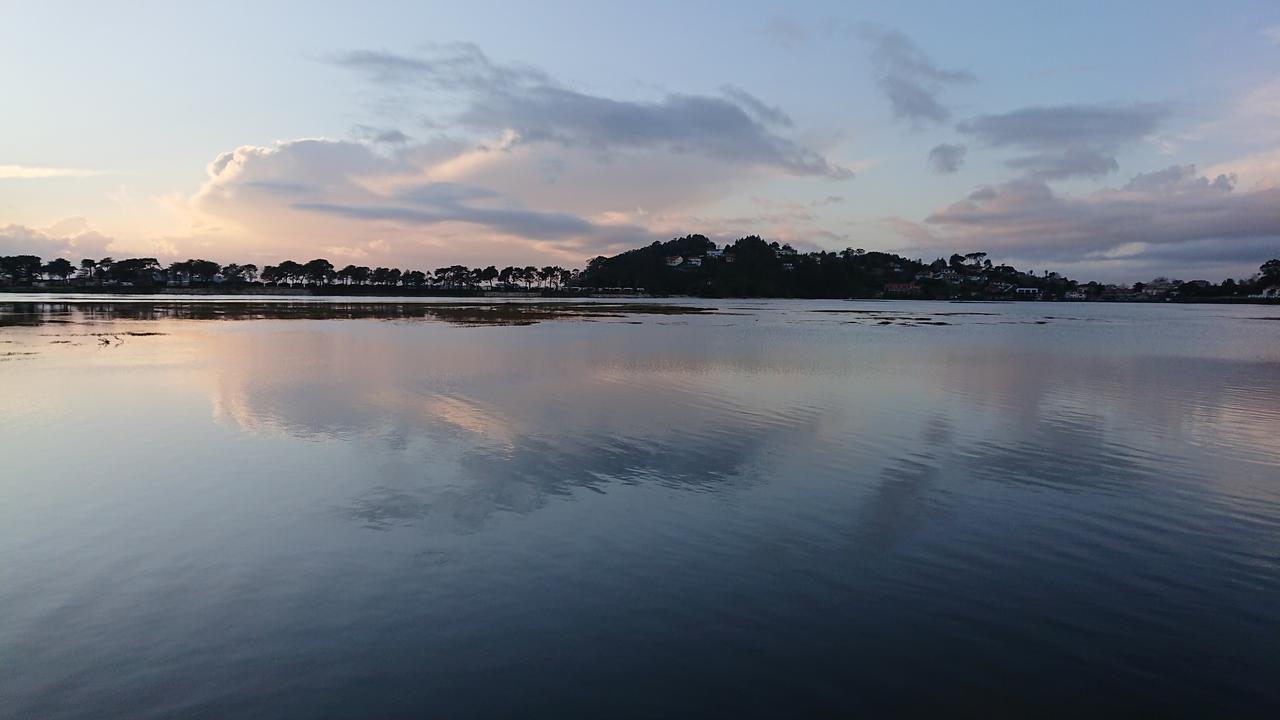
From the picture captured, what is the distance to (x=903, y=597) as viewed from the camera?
8023 millimetres

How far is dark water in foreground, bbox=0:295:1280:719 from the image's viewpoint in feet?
20.7

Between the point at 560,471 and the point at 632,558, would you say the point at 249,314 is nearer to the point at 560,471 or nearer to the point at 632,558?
the point at 560,471

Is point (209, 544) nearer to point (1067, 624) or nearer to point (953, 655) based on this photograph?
point (953, 655)

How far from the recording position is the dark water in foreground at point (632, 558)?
20.7ft

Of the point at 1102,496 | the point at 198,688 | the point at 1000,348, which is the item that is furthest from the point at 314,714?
the point at 1000,348

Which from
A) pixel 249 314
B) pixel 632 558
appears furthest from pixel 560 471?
pixel 249 314

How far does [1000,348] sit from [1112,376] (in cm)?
1450

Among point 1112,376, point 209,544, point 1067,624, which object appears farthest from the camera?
point 1112,376

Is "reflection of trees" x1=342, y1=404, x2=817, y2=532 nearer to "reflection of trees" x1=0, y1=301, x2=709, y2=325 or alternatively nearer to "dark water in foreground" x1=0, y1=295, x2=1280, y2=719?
"dark water in foreground" x1=0, y1=295, x2=1280, y2=719

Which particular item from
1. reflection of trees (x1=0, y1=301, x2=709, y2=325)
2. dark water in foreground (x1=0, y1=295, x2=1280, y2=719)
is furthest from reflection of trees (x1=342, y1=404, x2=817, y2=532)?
reflection of trees (x1=0, y1=301, x2=709, y2=325)

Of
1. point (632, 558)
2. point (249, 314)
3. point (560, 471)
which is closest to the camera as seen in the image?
point (632, 558)

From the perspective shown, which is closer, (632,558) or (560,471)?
(632,558)

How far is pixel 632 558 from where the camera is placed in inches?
360

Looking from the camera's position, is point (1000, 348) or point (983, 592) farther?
point (1000, 348)
